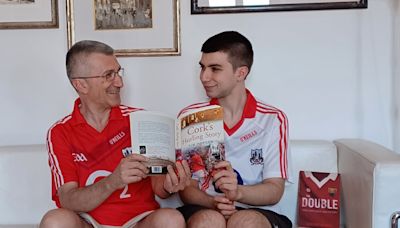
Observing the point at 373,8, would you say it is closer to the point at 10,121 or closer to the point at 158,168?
the point at 158,168

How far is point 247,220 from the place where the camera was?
1.60 metres

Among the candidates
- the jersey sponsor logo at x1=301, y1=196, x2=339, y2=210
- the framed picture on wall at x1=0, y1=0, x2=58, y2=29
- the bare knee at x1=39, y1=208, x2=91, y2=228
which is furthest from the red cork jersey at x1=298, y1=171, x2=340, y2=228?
the framed picture on wall at x1=0, y1=0, x2=58, y2=29

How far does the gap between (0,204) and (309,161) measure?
134 centimetres

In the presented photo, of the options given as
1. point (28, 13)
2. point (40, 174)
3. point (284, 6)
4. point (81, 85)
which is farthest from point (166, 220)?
point (28, 13)

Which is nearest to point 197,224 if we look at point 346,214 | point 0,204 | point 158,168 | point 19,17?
point 158,168

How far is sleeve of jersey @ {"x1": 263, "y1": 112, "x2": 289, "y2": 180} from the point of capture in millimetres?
1846

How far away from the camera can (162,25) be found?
7.69 feet

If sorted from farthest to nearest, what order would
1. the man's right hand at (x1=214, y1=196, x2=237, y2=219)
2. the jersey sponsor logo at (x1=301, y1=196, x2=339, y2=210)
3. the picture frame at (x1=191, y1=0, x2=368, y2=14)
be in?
the picture frame at (x1=191, y1=0, x2=368, y2=14)
the jersey sponsor logo at (x1=301, y1=196, x2=339, y2=210)
the man's right hand at (x1=214, y1=196, x2=237, y2=219)

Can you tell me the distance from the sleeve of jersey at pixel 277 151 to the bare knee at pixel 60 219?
27.2 inches

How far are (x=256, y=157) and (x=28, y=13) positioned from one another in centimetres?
129

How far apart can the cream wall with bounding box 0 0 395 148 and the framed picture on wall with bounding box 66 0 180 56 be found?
1.7 inches

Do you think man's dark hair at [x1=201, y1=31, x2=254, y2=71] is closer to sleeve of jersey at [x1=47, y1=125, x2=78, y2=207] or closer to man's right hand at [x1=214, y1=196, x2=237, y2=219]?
man's right hand at [x1=214, y1=196, x2=237, y2=219]

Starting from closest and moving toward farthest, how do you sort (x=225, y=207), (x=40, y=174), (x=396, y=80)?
(x=225, y=207), (x=40, y=174), (x=396, y=80)

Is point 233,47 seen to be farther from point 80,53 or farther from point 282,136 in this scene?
point 80,53
